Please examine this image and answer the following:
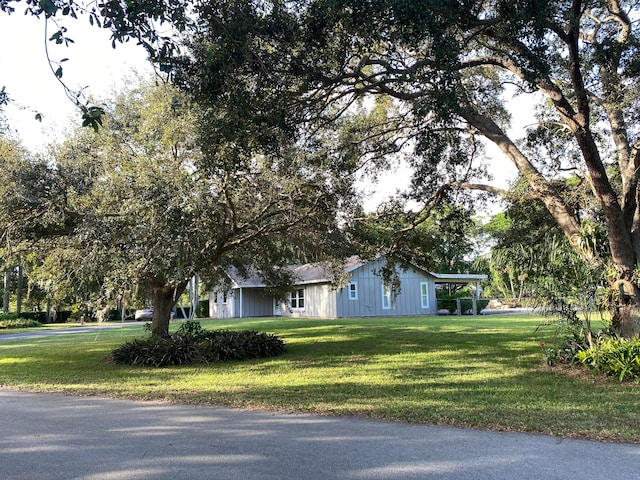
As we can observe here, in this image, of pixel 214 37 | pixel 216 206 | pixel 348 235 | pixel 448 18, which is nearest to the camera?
pixel 448 18

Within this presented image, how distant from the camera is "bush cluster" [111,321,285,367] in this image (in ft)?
43.1

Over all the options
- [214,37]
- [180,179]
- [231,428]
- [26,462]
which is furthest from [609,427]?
[180,179]

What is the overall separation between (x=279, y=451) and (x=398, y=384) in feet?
14.7

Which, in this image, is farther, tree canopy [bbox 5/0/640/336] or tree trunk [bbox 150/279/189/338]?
tree trunk [bbox 150/279/189/338]

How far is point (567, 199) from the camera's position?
1183 centimetres

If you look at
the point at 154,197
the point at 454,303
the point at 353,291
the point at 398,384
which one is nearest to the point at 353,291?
the point at 353,291

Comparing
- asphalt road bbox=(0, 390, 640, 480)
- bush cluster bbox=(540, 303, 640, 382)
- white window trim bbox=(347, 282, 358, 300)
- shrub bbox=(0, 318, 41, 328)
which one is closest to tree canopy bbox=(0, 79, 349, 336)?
Answer: asphalt road bbox=(0, 390, 640, 480)

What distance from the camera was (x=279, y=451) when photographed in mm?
5250

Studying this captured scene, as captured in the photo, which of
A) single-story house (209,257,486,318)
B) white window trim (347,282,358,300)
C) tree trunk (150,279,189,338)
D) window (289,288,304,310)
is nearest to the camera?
tree trunk (150,279,189,338)

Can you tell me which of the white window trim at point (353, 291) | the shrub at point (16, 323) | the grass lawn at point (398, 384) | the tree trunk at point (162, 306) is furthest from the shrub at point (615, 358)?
the shrub at point (16, 323)

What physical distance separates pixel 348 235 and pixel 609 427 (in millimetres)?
8642

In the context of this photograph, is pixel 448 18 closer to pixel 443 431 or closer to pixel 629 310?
pixel 443 431

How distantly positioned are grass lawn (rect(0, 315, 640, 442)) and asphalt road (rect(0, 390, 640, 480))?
0.69 m

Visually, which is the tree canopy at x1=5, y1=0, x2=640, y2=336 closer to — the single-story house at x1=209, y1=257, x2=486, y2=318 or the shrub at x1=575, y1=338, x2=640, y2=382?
the shrub at x1=575, y1=338, x2=640, y2=382
